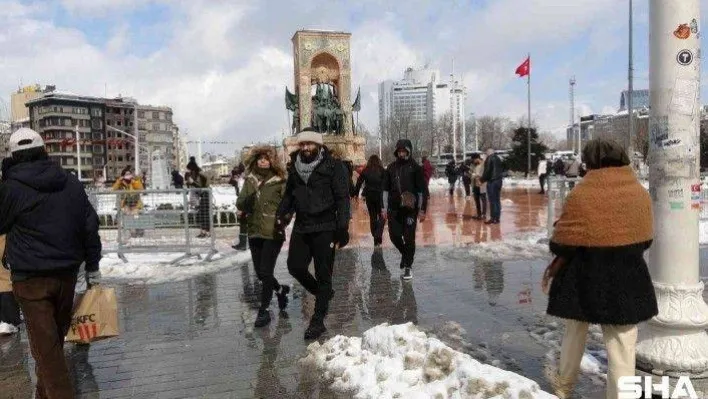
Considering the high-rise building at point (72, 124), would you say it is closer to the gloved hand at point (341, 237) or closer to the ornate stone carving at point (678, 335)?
the gloved hand at point (341, 237)

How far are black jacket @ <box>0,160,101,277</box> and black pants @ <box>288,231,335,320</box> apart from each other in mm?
2142

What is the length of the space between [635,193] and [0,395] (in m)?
4.66

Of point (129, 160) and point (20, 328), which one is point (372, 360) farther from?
point (129, 160)

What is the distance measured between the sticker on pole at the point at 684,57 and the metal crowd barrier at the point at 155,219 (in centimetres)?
724

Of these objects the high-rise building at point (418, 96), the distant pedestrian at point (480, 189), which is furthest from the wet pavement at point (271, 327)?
the high-rise building at point (418, 96)

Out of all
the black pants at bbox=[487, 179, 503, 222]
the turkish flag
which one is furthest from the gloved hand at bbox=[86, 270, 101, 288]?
the turkish flag

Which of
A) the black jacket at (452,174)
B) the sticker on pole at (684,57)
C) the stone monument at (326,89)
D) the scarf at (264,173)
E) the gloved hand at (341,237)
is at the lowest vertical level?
the gloved hand at (341,237)

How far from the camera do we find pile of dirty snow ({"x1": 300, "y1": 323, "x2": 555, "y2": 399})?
12.3 ft

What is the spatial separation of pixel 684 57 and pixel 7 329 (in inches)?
258

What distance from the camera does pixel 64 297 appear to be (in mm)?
3924

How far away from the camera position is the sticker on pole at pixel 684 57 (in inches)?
162

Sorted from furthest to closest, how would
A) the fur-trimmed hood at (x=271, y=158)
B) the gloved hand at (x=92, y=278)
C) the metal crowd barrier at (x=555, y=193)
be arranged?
the metal crowd barrier at (x=555, y=193)
the fur-trimmed hood at (x=271, y=158)
the gloved hand at (x=92, y=278)

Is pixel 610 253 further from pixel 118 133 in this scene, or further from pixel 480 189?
pixel 118 133

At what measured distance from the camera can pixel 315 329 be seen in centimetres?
555
